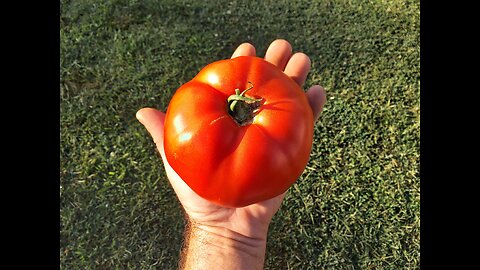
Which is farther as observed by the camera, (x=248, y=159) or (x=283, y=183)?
(x=283, y=183)

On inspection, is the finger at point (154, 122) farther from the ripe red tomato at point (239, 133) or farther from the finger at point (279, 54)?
the finger at point (279, 54)

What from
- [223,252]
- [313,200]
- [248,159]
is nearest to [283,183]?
[248,159]

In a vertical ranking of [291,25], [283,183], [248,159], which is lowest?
[291,25]

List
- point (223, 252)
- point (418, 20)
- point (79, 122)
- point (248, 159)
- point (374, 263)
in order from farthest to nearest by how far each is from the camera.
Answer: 1. point (418, 20)
2. point (79, 122)
3. point (374, 263)
4. point (223, 252)
5. point (248, 159)

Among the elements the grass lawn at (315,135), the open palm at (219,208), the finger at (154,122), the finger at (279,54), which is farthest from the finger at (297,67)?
the finger at (154,122)

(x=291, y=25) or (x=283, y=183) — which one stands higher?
(x=283, y=183)

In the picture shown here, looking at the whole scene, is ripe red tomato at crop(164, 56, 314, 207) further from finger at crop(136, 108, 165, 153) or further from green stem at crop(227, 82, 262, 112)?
finger at crop(136, 108, 165, 153)

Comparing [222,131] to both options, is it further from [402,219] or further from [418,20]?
[418,20]

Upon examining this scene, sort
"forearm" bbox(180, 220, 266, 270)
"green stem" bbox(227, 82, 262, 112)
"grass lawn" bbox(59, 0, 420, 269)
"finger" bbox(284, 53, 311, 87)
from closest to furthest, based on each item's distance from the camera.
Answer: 1. "green stem" bbox(227, 82, 262, 112)
2. "forearm" bbox(180, 220, 266, 270)
3. "finger" bbox(284, 53, 311, 87)
4. "grass lawn" bbox(59, 0, 420, 269)

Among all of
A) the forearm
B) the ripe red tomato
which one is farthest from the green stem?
the forearm
